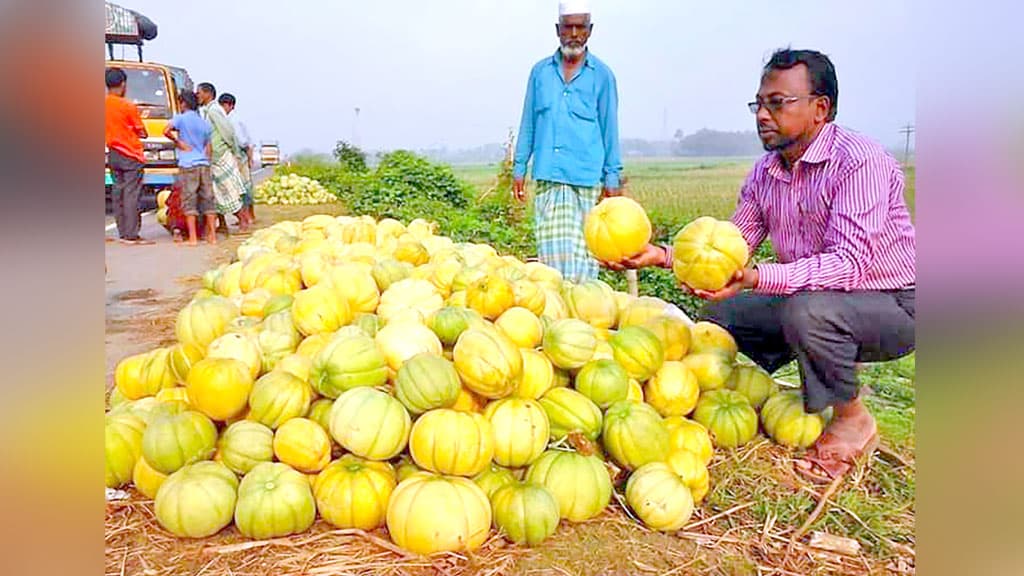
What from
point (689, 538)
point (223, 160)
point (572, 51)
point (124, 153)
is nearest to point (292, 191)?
point (223, 160)

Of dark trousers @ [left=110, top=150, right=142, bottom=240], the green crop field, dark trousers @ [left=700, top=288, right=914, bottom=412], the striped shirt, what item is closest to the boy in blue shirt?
dark trousers @ [left=110, top=150, right=142, bottom=240]

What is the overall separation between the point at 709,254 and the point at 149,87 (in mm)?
1636

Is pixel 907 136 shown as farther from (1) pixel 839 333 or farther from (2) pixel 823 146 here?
(1) pixel 839 333

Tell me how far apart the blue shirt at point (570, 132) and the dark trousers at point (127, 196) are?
1.17 m

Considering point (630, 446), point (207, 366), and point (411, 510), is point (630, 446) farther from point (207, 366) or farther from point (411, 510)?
point (207, 366)

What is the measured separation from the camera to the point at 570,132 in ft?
10.5

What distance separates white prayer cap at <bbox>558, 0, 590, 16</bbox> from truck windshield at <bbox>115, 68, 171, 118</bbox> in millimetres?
1080

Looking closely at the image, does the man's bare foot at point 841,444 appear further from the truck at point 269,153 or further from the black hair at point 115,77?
the black hair at point 115,77

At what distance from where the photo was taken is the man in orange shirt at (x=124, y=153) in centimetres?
217

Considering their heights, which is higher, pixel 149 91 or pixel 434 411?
pixel 149 91

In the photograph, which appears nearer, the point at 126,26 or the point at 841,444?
the point at 126,26

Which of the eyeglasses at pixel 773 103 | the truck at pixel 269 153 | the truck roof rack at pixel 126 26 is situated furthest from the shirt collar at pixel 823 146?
the truck roof rack at pixel 126 26

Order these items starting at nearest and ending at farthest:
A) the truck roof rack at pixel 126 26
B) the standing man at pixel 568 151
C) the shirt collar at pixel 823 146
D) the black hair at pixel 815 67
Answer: the truck roof rack at pixel 126 26 < the black hair at pixel 815 67 < the shirt collar at pixel 823 146 < the standing man at pixel 568 151
